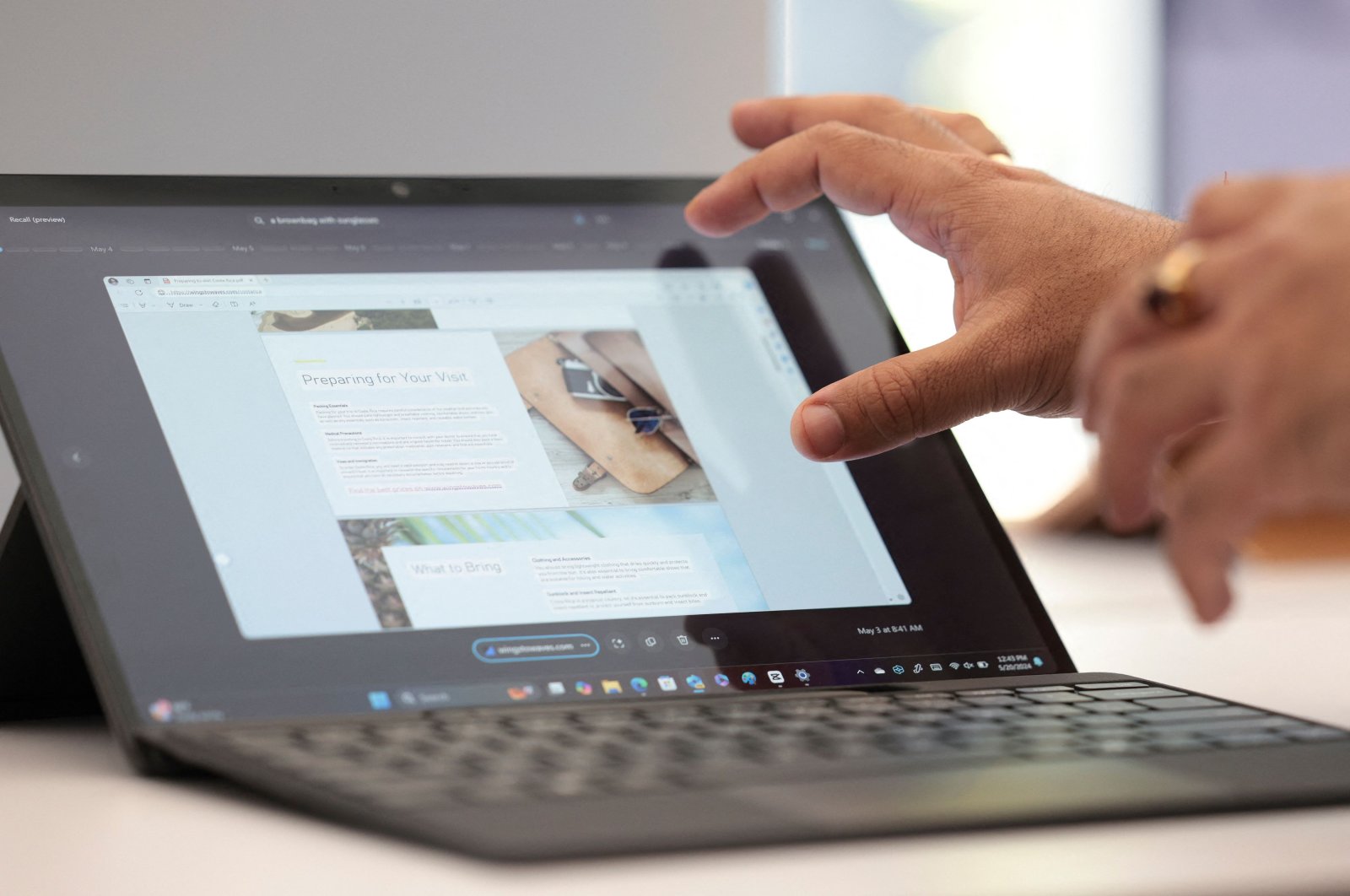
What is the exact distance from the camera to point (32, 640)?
67cm

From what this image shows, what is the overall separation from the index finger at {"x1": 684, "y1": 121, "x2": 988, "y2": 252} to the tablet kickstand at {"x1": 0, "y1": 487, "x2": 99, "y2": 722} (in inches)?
15.9

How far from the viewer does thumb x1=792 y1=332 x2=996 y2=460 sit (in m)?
0.67

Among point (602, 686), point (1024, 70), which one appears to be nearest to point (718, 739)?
point (602, 686)

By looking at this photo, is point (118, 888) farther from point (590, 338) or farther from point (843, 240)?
point (843, 240)

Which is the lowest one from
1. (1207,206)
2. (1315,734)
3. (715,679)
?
(1315,734)

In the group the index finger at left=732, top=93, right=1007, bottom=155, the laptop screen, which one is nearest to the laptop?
the laptop screen

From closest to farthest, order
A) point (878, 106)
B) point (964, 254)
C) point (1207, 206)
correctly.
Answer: point (1207, 206)
point (964, 254)
point (878, 106)

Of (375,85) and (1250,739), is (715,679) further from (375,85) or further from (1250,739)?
(375,85)

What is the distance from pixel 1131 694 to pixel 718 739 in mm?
234

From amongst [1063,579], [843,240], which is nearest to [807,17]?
[1063,579]

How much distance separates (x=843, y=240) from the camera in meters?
0.86

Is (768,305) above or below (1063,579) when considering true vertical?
above

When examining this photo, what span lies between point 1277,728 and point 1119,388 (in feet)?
0.61

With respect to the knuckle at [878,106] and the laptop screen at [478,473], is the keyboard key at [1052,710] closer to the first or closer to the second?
the laptop screen at [478,473]
